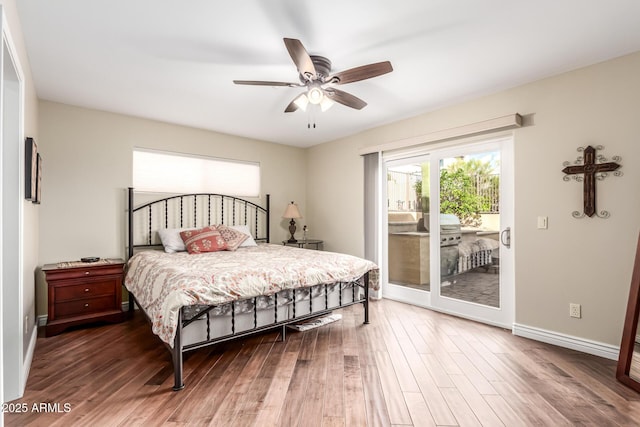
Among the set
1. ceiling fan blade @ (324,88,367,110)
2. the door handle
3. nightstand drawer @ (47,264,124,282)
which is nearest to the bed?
nightstand drawer @ (47,264,124,282)

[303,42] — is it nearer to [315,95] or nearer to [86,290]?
[315,95]

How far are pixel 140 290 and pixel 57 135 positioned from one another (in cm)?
217

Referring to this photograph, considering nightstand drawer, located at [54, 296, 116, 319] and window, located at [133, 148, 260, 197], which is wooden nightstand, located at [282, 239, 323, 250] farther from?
nightstand drawer, located at [54, 296, 116, 319]

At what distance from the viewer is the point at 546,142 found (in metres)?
3.03

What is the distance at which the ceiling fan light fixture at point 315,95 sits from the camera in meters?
2.60

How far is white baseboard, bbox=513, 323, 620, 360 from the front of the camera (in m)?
2.68

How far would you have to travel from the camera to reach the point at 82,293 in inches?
134

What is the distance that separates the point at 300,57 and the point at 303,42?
0.36 meters

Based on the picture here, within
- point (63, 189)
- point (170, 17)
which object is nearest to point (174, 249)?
point (63, 189)

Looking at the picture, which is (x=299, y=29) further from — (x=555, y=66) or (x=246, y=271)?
(x=555, y=66)

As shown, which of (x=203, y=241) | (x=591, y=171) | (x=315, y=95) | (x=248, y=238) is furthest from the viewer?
(x=248, y=238)

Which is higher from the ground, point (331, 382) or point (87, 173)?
point (87, 173)

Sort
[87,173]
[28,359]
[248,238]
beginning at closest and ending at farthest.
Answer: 1. [28,359]
2. [87,173]
3. [248,238]

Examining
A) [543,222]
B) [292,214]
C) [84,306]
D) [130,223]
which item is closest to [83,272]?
[84,306]
